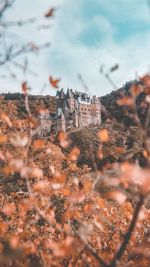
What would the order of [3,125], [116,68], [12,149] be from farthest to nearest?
1. [3,125]
2. [12,149]
3. [116,68]

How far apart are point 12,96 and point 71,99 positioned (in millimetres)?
40105

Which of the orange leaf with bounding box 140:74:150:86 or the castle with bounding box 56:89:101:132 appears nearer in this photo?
the orange leaf with bounding box 140:74:150:86

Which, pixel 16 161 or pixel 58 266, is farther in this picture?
pixel 58 266

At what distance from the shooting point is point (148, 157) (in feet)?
15.3

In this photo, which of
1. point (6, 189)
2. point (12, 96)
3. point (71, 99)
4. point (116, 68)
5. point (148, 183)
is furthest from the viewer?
point (12, 96)

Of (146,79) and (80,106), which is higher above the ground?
(80,106)

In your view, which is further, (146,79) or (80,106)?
(80,106)

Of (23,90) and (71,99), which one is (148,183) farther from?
(71,99)

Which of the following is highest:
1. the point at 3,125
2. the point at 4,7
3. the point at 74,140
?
the point at 4,7

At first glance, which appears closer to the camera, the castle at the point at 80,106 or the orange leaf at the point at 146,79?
the orange leaf at the point at 146,79

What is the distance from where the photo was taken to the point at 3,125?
30.3 m

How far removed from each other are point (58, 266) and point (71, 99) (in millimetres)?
116431

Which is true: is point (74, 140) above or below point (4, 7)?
below

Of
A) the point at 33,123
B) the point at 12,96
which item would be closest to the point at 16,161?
the point at 33,123
